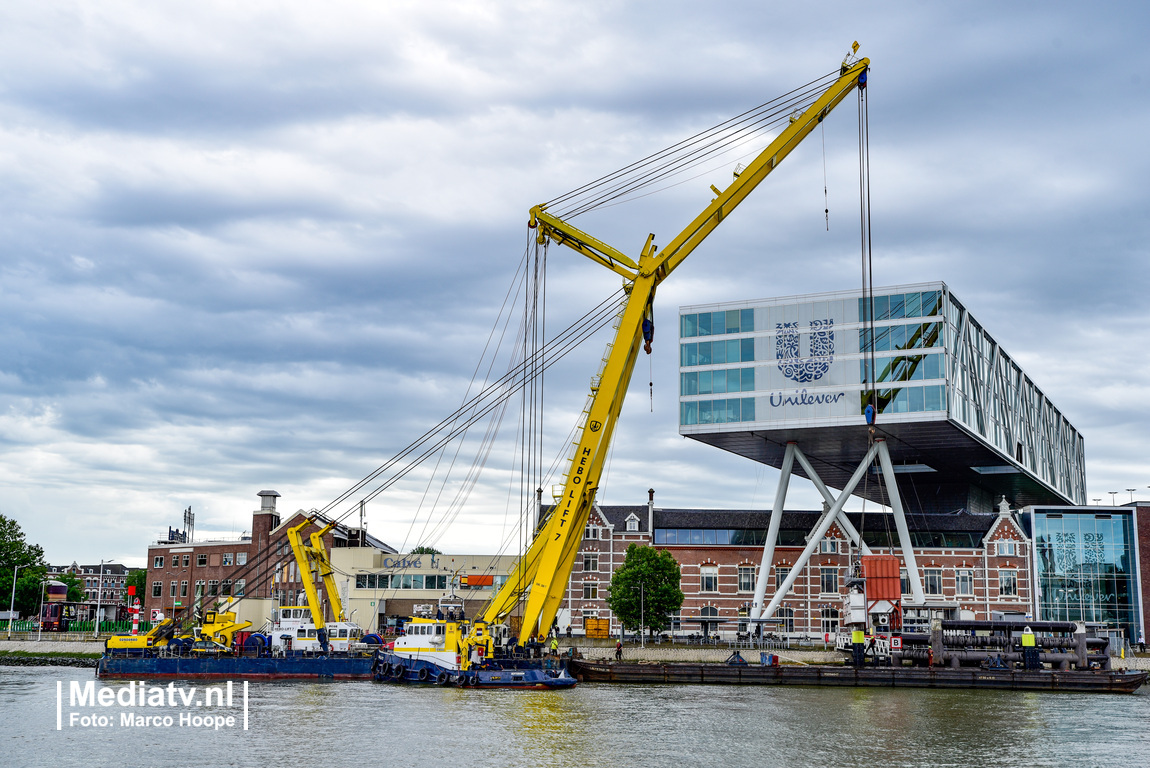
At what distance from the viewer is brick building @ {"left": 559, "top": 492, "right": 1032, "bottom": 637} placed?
93938mm

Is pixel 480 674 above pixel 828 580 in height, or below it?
below

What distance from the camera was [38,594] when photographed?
12575cm

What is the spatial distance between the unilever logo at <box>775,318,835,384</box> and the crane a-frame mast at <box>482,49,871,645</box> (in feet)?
75.4

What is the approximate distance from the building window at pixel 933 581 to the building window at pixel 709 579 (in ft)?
60.0

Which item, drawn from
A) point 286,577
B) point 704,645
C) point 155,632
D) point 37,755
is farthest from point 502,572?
point 37,755

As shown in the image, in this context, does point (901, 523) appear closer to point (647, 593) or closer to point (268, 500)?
point (647, 593)

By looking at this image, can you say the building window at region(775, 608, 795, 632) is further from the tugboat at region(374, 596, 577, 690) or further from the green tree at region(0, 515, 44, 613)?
the green tree at region(0, 515, 44, 613)

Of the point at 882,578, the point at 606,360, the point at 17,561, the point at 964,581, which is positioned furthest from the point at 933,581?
the point at 17,561

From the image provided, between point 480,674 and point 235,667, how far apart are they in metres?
16.5

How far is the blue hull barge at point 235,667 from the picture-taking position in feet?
215

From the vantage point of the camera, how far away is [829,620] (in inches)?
3777

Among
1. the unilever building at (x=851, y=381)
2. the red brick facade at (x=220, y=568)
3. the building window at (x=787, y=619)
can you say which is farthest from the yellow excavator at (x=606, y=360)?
the red brick facade at (x=220, y=568)

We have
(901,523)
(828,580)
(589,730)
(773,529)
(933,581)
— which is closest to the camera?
(589,730)

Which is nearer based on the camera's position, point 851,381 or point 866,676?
point 866,676
